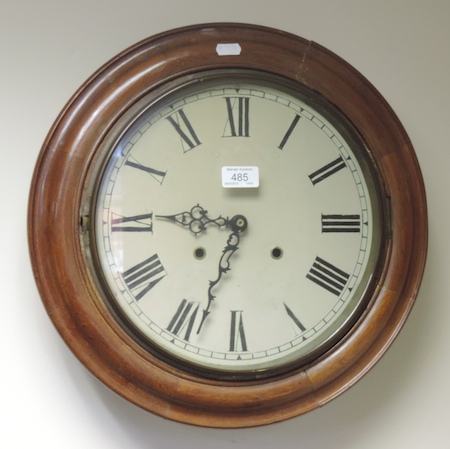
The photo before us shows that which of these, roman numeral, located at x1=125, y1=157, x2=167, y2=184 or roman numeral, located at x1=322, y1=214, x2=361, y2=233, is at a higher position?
roman numeral, located at x1=125, y1=157, x2=167, y2=184

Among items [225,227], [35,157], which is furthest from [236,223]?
[35,157]

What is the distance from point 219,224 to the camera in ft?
3.08

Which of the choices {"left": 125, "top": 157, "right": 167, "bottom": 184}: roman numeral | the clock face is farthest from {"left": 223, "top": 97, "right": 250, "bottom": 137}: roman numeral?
{"left": 125, "top": 157, "right": 167, "bottom": 184}: roman numeral

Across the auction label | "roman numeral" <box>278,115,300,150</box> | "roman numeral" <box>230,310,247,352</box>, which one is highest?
"roman numeral" <box>278,115,300,150</box>

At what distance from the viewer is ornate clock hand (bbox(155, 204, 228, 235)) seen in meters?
0.93

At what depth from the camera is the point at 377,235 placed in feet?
3.07

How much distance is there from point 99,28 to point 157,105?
182 millimetres

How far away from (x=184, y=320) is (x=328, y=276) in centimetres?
20

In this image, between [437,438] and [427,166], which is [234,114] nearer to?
[427,166]

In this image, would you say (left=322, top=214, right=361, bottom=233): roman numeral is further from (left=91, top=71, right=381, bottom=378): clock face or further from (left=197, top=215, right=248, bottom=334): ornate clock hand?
(left=197, top=215, right=248, bottom=334): ornate clock hand

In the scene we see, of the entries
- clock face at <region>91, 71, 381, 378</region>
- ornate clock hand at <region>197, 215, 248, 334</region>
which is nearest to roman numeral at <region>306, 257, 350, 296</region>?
clock face at <region>91, 71, 381, 378</region>

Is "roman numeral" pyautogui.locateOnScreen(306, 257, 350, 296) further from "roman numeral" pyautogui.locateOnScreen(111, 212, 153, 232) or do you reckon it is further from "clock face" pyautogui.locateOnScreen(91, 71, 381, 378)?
"roman numeral" pyautogui.locateOnScreen(111, 212, 153, 232)

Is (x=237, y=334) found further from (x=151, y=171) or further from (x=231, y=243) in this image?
(x=151, y=171)

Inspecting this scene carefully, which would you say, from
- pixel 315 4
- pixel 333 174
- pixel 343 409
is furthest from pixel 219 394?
pixel 315 4
